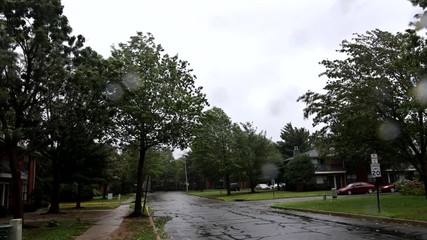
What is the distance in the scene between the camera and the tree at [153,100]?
22.0 meters

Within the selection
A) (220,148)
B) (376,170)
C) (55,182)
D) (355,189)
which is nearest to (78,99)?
(55,182)

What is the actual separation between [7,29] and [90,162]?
66.7 ft

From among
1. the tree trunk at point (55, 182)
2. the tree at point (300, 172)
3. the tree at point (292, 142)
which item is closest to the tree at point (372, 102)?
the tree trunk at point (55, 182)

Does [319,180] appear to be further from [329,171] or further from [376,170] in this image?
[376,170]

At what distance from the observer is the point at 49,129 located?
18234mm

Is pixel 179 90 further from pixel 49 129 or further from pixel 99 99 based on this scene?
pixel 49 129

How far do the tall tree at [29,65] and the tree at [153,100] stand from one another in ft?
13.0

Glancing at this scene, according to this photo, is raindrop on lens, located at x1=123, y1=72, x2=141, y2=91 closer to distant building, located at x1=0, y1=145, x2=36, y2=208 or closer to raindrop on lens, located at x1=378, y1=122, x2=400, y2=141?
distant building, located at x1=0, y1=145, x2=36, y2=208

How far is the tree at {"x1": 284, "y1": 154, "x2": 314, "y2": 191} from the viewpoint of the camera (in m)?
54.6

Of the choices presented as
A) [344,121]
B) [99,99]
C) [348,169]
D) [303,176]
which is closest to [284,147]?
[348,169]

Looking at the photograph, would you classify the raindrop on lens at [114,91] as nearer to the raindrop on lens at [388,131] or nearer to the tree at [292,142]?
the raindrop on lens at [388,131]

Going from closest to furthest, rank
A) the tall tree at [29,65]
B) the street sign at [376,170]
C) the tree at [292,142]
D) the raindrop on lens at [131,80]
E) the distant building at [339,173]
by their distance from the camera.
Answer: the tall tree at [29,65], the street sign at [376,170], the raindrop on lens at [131,80], the distant building at [339,173], the tree at [292,142]

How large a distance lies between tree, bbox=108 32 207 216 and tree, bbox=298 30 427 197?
26.6 feet

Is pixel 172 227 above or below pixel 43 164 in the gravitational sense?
below
